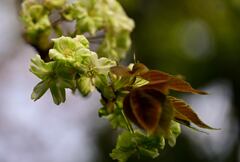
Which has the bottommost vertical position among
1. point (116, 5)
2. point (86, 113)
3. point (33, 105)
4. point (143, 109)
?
point (86, 113)

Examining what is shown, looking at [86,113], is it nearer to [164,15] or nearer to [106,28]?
[164,15]

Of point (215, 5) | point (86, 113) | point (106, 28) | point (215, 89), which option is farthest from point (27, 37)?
point (86, 113)

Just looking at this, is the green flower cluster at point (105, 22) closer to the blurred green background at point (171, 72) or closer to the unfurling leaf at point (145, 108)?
the unfurling leaf at point (145, 108)

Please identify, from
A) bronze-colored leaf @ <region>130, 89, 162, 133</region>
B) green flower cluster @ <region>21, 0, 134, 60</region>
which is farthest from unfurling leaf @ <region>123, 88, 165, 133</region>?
green flower cluster @ <region>21, 0, 134, 60</region>

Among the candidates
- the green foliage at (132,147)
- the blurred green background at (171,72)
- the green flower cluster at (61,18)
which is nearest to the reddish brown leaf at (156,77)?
the green foliage at (132,147)

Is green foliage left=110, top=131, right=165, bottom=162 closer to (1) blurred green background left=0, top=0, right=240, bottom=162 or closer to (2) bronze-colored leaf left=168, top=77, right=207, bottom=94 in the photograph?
(2) bronze-colored leaf left=168, top=77, right=207, bottom=94

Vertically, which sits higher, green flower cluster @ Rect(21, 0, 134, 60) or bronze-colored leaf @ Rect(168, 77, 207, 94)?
bronze-colored leaf @ Rect(168, 77, 207, 94)

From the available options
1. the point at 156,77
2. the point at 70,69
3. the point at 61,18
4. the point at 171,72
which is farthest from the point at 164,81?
the point at 171,72
